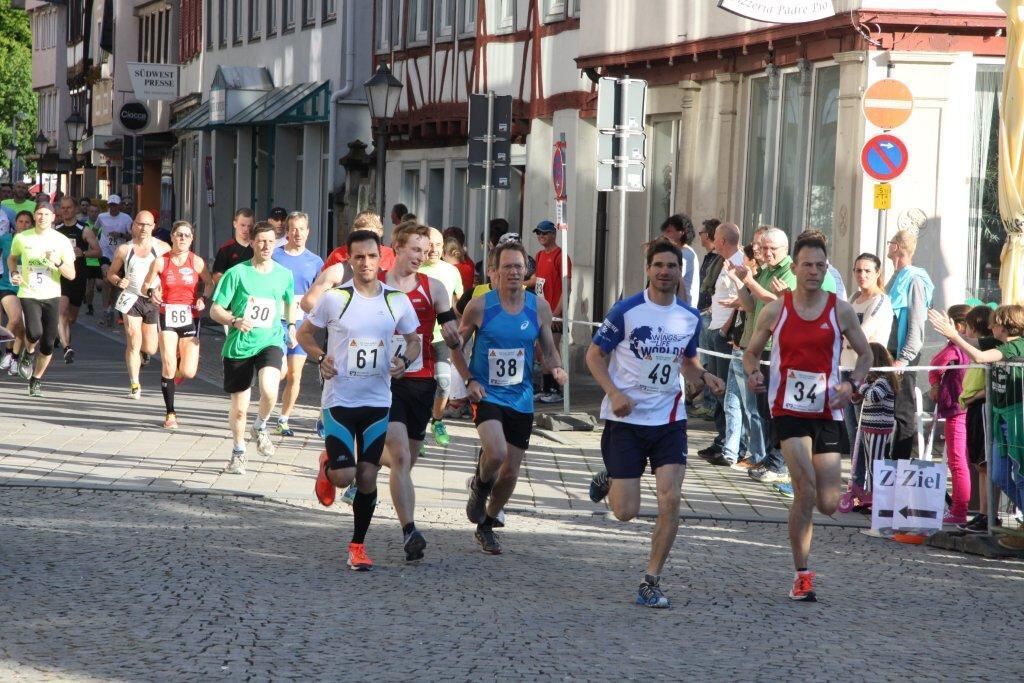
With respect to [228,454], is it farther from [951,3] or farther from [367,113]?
[367,113]

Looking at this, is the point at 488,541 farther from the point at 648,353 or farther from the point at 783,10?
the point at 783,10

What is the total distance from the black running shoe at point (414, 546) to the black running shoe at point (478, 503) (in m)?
0.66

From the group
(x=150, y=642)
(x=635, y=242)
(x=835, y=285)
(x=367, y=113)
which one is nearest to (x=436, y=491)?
(x=835, y=285)

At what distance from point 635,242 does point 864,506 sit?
11.5 metres

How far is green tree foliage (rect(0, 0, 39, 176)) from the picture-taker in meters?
83.8

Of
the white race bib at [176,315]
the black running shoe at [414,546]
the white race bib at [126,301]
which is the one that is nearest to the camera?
the black running shoe at [414,546]

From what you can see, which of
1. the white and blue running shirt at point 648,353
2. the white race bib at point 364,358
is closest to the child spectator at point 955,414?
the white and blue running shirt at point 648,353

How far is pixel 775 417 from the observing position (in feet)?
31.7

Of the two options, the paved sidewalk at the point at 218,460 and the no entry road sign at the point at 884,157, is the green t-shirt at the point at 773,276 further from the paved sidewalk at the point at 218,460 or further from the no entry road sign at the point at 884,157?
the no entry road sign at the point at 884,157

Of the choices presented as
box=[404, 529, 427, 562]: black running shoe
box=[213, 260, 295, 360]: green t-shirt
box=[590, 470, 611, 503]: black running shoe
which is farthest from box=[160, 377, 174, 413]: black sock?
box=[404, 529, 427, 562]: black running shoe

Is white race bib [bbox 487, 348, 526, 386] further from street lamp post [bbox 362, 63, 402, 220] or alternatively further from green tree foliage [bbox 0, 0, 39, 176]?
green tree foliage [bbox 0, 0, 39, 176]

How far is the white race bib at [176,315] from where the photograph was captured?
16578mm

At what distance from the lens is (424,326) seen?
11.2 meters

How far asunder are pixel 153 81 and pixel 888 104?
3913 centimetres
